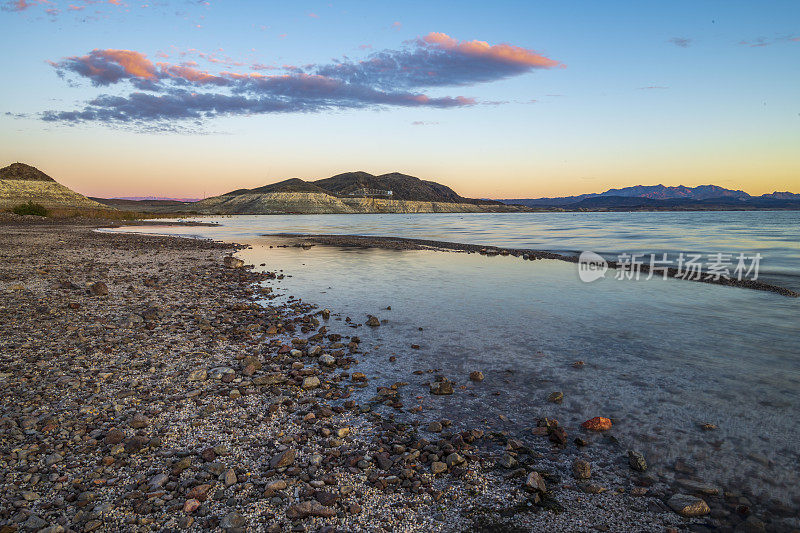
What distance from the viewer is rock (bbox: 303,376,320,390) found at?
8.71 metres

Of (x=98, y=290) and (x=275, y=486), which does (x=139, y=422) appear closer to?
(x=275, y=486)

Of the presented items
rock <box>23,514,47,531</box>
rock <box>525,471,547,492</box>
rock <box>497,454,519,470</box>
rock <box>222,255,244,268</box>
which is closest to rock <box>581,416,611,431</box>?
rock <box>497,454,519,470</box>

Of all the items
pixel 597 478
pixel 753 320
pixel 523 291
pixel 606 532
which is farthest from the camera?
pixel 523 291

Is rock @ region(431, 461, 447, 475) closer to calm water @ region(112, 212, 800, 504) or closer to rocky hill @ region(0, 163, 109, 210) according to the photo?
Result: calm water @ region(112, 212, 800, 504)

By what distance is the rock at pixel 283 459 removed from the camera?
5.83 m

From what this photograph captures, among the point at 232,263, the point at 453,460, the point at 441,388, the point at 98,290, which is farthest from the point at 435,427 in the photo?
the point at 232,263

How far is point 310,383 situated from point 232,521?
159 inches

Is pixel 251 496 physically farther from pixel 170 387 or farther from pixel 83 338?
pixel 83 338

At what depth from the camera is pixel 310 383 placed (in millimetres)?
8742

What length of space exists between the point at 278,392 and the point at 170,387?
2203 mm

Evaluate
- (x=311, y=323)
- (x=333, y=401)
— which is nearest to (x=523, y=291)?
(x=311, y=323)

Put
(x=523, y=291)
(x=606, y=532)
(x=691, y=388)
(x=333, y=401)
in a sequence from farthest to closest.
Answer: (x=523, y=291), (x=691, y=388), (x=333, y=401), (x=606, y=532)

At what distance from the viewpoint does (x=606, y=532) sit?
491cm

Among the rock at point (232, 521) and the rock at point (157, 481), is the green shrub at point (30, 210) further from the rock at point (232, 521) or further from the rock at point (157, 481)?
the rock at point (232, 521)
